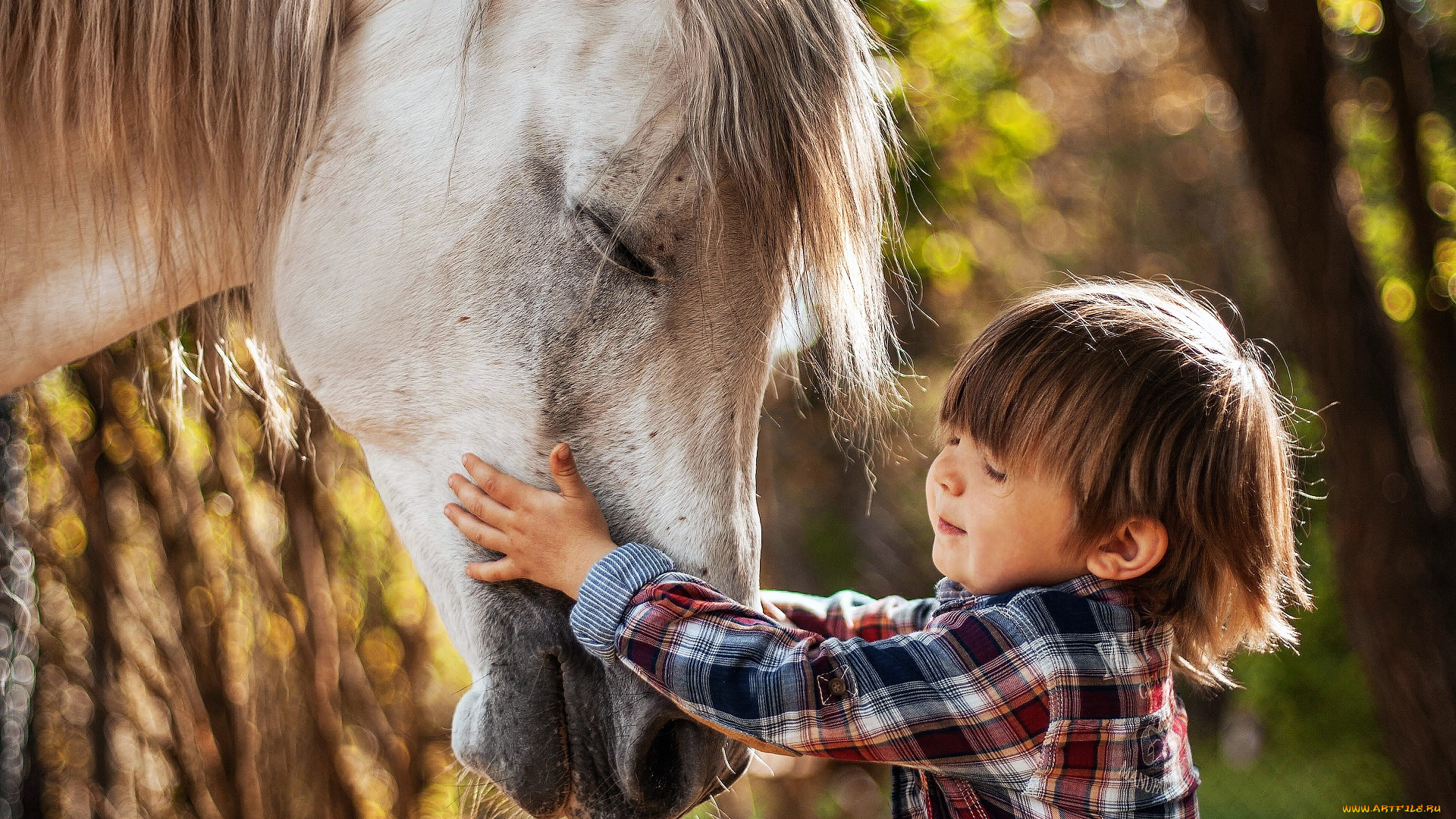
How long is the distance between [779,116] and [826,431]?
14.4 ft

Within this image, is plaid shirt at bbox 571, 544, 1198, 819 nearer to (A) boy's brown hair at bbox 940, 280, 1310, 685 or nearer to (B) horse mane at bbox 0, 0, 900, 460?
(A) boy's brown hair at bbox 940, 280, 1310, 685

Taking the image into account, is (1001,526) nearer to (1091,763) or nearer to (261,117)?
(1091,763)

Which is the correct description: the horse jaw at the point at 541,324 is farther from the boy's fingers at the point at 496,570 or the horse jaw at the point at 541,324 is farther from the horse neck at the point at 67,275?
the horse neck at the point at 67,275

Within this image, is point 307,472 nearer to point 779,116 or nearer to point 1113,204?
point 779,116

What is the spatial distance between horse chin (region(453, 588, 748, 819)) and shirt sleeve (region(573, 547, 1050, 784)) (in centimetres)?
8

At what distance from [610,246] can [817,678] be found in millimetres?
554

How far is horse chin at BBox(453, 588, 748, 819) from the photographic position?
1.17 m

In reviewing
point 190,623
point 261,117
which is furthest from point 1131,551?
point 190,623

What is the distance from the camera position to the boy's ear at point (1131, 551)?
3.87 ft

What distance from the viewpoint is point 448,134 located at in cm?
121

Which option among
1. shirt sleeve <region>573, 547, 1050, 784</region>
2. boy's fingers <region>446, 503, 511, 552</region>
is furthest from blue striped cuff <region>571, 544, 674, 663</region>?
boy's fingers <region>446, 503, 511, 552</region>

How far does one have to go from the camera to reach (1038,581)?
1.22 meters

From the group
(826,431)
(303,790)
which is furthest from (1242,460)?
(826,431)

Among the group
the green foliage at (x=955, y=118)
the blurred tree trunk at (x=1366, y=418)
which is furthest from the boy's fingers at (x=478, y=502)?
the blurred tree trunk at (x=1366, y=418)
